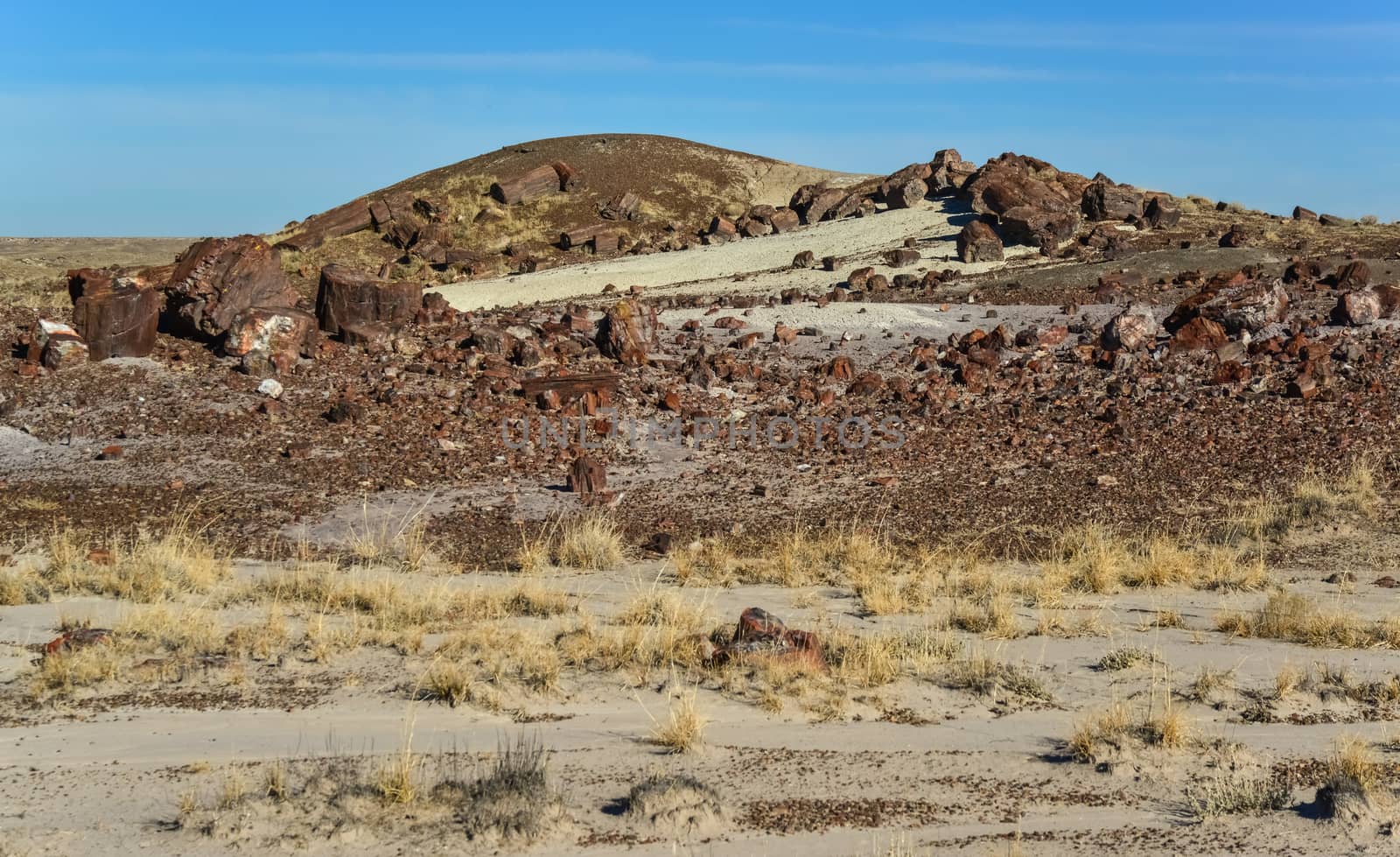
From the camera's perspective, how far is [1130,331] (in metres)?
15.8

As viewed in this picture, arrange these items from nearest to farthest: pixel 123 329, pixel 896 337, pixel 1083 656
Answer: pixel 1083 656
pixel 123 329
pixel 896 337

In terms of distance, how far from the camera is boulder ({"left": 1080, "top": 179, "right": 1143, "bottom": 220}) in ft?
85.2

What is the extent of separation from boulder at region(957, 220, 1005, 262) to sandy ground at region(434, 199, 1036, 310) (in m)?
0.28

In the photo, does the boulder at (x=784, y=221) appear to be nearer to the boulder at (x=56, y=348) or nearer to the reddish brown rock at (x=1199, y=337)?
the reddish brown rock at (x=1199, y=337)

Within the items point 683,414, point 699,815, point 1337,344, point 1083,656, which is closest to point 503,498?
point 683,414

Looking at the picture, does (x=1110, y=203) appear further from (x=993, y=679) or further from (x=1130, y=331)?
(x=993, y=679)

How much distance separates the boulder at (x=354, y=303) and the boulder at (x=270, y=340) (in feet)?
1.50

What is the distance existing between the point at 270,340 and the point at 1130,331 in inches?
425

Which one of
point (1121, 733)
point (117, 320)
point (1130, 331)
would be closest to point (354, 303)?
point (117, 320)

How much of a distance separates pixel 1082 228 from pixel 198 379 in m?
18.0

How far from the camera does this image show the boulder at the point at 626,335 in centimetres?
1559

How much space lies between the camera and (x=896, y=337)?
55.2 ft

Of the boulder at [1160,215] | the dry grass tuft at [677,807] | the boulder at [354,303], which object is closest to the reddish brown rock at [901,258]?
the boulder at [1160,215]

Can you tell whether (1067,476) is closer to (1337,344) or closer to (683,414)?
(683,414)
